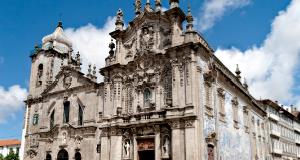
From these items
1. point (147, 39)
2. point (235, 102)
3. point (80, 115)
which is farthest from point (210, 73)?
point (80, 115)

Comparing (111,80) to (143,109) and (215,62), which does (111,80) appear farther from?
(215,62)

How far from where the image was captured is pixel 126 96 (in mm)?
26672

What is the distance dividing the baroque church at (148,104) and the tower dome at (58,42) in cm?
402

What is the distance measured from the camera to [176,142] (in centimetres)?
2230

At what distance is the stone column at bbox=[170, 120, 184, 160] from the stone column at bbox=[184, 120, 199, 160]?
52cm

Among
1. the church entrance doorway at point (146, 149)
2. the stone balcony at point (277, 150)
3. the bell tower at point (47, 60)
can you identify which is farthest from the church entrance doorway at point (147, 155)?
the stone balcony at point (277, 150)

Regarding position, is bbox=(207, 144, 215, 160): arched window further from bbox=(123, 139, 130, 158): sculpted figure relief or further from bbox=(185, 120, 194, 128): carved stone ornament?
bbox=(123, 139, 130, 158): sculpted figure relief

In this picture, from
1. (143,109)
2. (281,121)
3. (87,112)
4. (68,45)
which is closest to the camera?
(143,109)

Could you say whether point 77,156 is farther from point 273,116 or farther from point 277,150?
point 273,116

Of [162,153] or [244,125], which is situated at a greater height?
[244,125]

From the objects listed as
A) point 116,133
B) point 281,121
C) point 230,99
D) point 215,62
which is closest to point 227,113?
point 230,99

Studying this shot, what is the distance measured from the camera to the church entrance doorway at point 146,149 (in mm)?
24031

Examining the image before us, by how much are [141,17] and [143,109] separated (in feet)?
24.1

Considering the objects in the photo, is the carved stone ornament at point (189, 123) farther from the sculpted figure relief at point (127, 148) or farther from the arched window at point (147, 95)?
the sculpted figure relief at point (127, 148)
